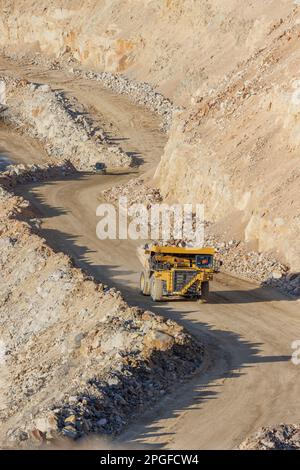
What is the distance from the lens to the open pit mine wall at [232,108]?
32.0 metres

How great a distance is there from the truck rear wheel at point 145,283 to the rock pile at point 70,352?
53.1 inches

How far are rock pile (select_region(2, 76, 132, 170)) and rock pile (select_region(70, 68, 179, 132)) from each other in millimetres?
5240

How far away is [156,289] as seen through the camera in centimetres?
2683

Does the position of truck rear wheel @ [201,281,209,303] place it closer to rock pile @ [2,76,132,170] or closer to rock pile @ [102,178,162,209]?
rock pile @ [102,178,162,209]

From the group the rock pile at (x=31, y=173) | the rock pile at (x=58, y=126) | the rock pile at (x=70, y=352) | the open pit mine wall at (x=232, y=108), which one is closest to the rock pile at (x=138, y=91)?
the open pit mine wall at (x=232, y=108)

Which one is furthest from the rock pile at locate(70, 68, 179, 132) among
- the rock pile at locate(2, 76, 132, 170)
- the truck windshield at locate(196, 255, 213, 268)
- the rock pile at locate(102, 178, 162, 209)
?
the truck windshield at locate(196, 255, 213, 268)

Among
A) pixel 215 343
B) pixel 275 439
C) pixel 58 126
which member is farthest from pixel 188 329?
pixel 58 126

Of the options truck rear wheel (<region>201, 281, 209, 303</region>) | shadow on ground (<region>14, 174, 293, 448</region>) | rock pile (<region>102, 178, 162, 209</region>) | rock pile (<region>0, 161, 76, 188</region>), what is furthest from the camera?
rock pile (<region>0, 161, 76, 188</region>)

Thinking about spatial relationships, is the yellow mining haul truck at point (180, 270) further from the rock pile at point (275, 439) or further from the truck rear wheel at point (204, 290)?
the rock pile at point (275, 439)

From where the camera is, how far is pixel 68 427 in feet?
52.9

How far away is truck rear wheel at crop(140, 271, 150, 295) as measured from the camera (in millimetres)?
27486

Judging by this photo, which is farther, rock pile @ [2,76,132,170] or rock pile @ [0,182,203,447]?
rock pile @ [2,76,132,170]
